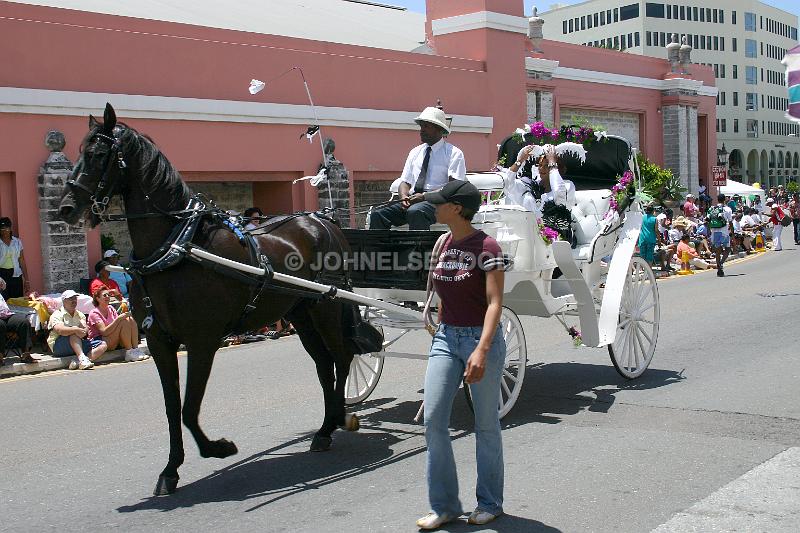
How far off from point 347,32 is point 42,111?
37.3 feet

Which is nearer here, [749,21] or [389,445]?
[389,445]

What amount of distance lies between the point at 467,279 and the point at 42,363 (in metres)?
8.63

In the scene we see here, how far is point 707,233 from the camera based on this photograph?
26.3 m

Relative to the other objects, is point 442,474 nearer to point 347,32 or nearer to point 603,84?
point 347,32

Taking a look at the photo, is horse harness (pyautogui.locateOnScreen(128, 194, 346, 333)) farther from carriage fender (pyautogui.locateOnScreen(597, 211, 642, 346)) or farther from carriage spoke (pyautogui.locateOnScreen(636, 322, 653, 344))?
carriage spoke (pyautogui.locateOnScreen(636, 322, 653, 344))

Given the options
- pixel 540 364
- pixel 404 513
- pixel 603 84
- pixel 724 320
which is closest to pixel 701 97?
pixel 603 84

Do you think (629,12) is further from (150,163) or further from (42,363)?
(150,163)

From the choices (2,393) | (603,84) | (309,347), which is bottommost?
(2,393)

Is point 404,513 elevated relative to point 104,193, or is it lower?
lower

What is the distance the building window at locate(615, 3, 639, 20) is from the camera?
84.1 metres

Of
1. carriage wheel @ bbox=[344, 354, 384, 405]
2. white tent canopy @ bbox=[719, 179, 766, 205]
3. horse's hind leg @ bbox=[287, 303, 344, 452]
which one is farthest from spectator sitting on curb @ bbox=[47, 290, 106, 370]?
white tent canopy @ bbox=[719, 179, 766, 205]

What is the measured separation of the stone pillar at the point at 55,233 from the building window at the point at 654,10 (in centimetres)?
7615

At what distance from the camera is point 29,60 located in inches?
607

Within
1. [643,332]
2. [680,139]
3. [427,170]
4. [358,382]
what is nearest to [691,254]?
[680,139]
